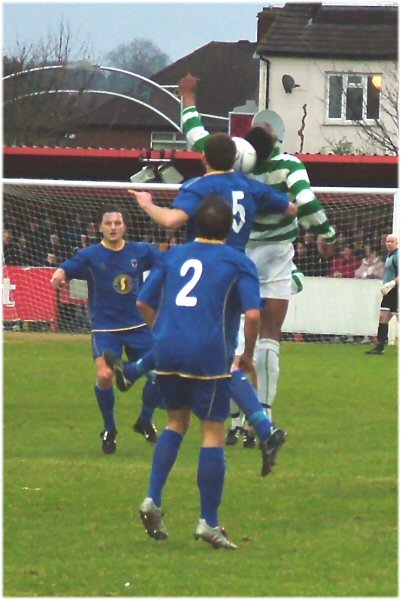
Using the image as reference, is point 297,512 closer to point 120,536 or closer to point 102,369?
point 120,536

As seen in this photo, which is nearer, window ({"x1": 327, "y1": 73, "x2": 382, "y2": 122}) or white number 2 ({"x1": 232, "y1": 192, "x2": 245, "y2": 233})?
white number 2 ({"x1": 232, "y1": 192, "x2": 245, "y2": 233})

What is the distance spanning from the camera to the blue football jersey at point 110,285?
11.7m

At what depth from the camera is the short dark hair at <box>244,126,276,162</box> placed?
1059 centimetres

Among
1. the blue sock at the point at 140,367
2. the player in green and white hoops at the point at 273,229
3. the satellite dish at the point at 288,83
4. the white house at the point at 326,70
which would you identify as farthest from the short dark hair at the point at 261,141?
the satellite dish at the point at 288,83

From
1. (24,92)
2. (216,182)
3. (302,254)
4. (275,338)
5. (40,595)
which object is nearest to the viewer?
(40,595)

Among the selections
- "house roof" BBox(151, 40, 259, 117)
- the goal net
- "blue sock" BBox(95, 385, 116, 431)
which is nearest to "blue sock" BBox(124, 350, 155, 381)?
"blue sock" BBox(95, 385, 116, 431)

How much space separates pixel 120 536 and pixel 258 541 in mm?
723

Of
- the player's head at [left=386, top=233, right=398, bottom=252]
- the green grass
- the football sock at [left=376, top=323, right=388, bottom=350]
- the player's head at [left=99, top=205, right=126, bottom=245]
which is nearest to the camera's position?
the green grass

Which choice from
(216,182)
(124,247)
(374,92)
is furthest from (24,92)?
(216,182)

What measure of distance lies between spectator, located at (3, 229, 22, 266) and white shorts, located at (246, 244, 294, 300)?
1349cm

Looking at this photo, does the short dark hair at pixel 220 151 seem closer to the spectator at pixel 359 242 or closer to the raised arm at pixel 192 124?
the raised arm at pixel 192 124

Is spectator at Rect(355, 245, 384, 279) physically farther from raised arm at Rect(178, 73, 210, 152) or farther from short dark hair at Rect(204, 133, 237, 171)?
short dark hair at Rect(204, 133, 237, 171)

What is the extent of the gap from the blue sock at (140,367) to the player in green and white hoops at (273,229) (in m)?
1.82

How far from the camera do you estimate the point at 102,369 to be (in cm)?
1158
